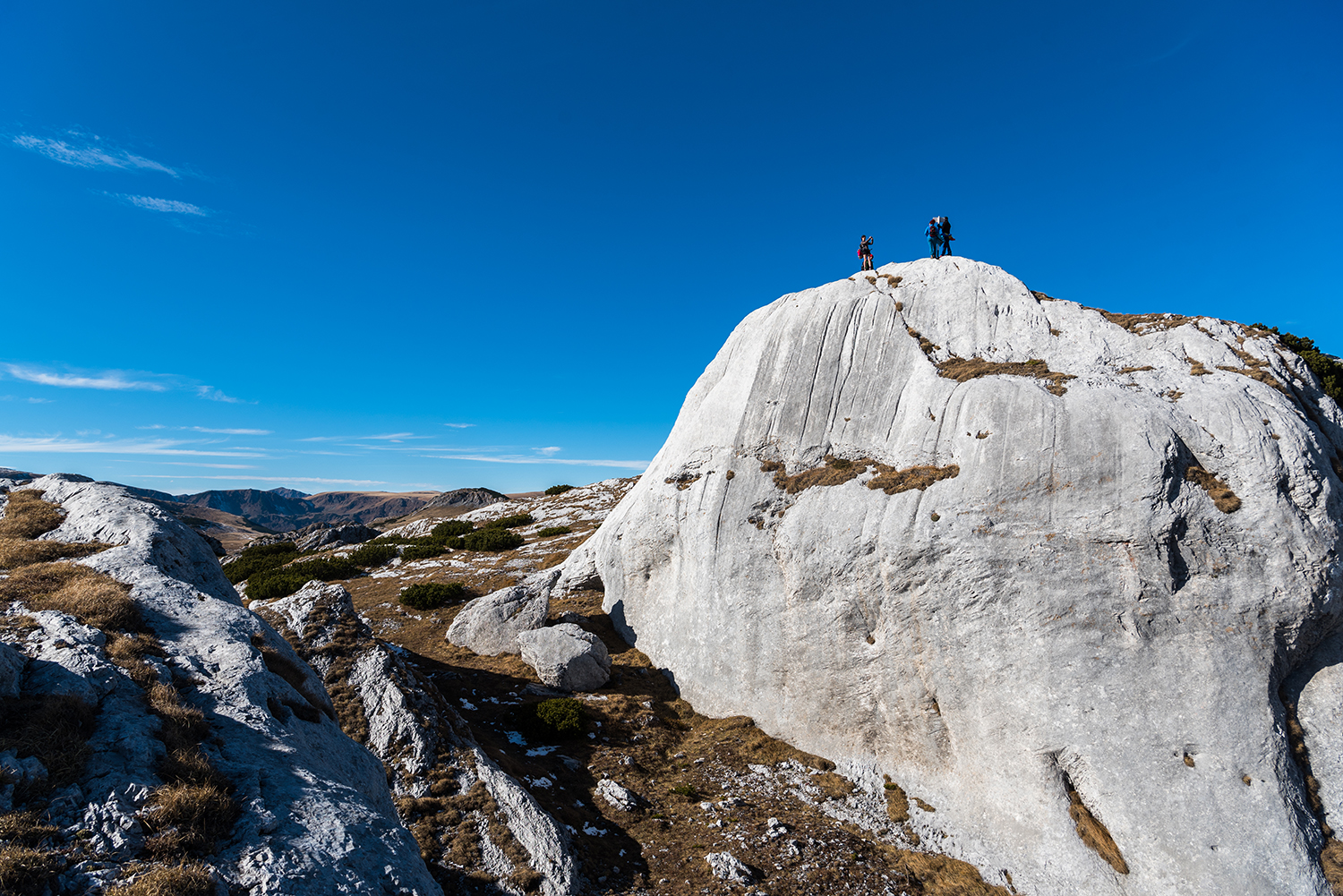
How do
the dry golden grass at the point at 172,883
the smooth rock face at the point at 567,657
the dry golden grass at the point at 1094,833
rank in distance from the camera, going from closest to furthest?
the dry golden grass at the point at 172,883
the dry golden grass at the point at 1094,833
the smooth rock face at the point at 567,657

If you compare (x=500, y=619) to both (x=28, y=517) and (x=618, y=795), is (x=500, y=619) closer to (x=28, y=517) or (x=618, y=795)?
(x=618, y=795)

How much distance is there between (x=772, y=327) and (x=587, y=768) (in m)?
19.9

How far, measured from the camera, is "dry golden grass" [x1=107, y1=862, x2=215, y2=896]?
7254 millimetres

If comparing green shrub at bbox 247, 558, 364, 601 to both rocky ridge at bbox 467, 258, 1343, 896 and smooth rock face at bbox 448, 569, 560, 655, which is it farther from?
rocky ridge at bbox 467, 258, 1343, 896

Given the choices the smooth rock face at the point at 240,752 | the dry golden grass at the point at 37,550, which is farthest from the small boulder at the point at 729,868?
the dry golden grass at the point at 37,550

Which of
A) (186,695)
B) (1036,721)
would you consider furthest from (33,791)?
(1036,721)

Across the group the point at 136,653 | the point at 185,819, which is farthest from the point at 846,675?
the point at 136,653

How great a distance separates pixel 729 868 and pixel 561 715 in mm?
9234

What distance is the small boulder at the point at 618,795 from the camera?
19.0 meters

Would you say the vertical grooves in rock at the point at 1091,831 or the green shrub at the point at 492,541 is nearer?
the vertical grooves in rock at the point at 1091,831

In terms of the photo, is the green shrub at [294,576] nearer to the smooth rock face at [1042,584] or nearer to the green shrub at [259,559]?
the green shrub at [259,559]

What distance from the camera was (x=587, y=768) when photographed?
2112 centimetres

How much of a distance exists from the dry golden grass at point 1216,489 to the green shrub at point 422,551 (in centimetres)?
4647

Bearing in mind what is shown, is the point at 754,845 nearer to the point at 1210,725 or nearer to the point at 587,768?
the point at 587,768
